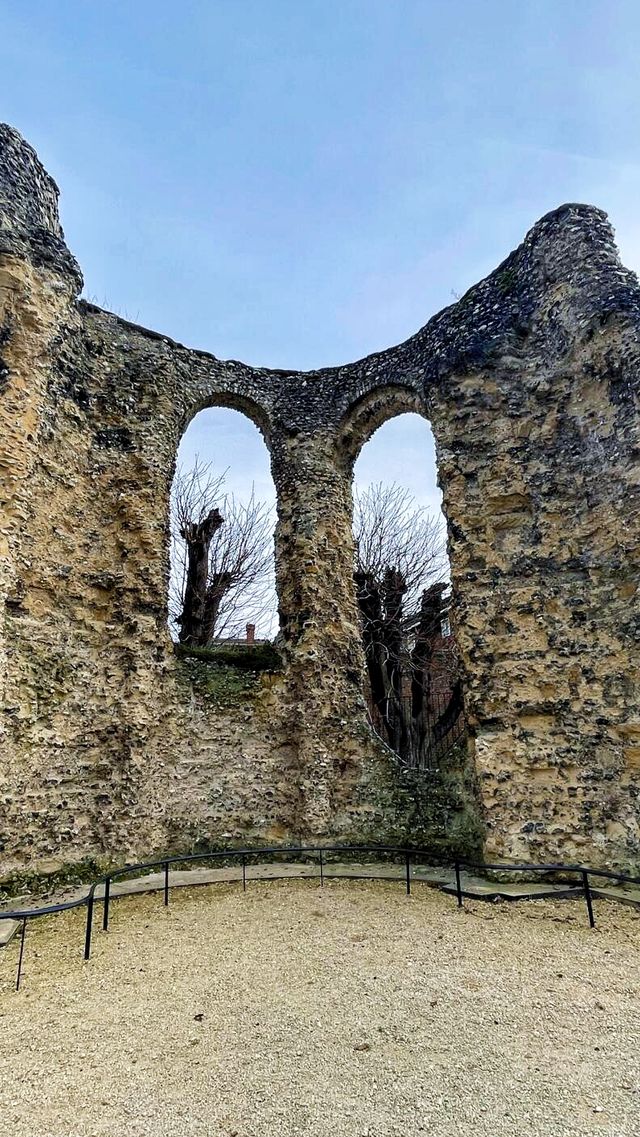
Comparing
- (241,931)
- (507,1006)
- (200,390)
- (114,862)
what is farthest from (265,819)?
(200,390)

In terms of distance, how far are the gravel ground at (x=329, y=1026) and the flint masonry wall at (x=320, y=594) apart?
58.2 inches

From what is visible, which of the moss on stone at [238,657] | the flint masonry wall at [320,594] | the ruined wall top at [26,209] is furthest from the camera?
the moss on stone at [238,657]

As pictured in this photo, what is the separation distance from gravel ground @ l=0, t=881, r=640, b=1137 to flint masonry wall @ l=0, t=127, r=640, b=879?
1.48 meters

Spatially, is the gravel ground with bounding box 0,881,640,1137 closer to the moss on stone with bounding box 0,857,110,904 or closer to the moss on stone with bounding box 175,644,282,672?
the moss on stone with bounding box 0,857,110,904

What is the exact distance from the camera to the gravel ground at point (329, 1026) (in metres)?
2.53

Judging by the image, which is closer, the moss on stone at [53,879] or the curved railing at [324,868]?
the curved railing at [324,868]

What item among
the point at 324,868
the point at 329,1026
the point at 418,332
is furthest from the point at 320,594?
the point at 329,1026

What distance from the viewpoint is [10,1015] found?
3559mm

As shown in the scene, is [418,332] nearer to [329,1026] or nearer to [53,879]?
[329,1026]

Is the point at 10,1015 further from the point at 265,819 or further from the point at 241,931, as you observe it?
the point at 265,819

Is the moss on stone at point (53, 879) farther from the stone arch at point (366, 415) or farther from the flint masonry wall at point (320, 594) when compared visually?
the stone arch at point (366, 415)

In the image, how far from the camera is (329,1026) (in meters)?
3.25

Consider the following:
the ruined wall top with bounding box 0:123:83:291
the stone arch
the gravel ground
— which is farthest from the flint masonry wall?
the gravel ground

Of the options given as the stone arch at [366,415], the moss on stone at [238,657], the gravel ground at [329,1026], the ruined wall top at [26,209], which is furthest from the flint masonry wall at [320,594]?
the gravel ground at [329,1026]
